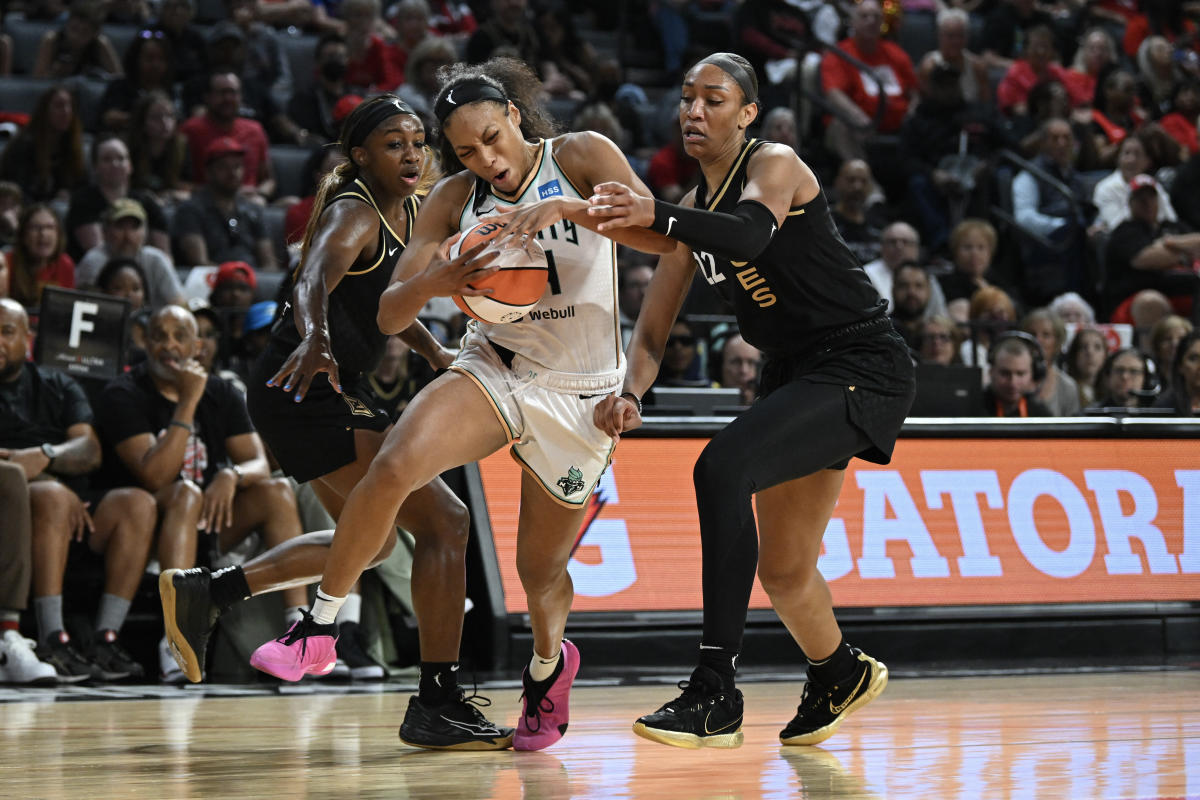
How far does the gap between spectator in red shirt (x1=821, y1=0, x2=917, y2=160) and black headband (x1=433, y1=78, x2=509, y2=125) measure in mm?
8838

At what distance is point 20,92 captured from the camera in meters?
10.9

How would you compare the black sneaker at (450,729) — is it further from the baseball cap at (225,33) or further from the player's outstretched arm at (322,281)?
the baseball cap at (225,33)

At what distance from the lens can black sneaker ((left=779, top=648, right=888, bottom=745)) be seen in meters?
4.55

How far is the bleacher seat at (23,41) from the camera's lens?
11.7m

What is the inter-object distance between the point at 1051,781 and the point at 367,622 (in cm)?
381

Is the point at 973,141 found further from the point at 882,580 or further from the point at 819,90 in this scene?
the point at 882,580

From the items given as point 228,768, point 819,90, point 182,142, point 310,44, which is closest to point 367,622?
point 228,768

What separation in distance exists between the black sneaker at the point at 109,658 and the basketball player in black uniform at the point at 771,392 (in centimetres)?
314

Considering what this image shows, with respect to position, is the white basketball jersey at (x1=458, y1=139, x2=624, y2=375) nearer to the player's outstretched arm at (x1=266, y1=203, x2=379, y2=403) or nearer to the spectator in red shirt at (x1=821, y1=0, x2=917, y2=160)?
the player's outstretched arm at (x1=266, y1=203, x2=379, y2=403)

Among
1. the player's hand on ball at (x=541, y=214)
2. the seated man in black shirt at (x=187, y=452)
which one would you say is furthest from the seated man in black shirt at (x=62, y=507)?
the player's hand on ball at (x=541, y=214)

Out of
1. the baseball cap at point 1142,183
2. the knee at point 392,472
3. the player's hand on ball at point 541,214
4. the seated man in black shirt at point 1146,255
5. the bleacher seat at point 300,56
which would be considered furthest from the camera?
the bleacher seat at point 300,56

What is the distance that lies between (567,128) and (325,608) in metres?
2.54

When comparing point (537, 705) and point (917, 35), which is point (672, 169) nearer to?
point (917, 35)

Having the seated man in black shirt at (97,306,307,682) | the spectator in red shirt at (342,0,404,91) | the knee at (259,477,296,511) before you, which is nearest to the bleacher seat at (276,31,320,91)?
the spectator in red shirt at (342,0,404,91)
